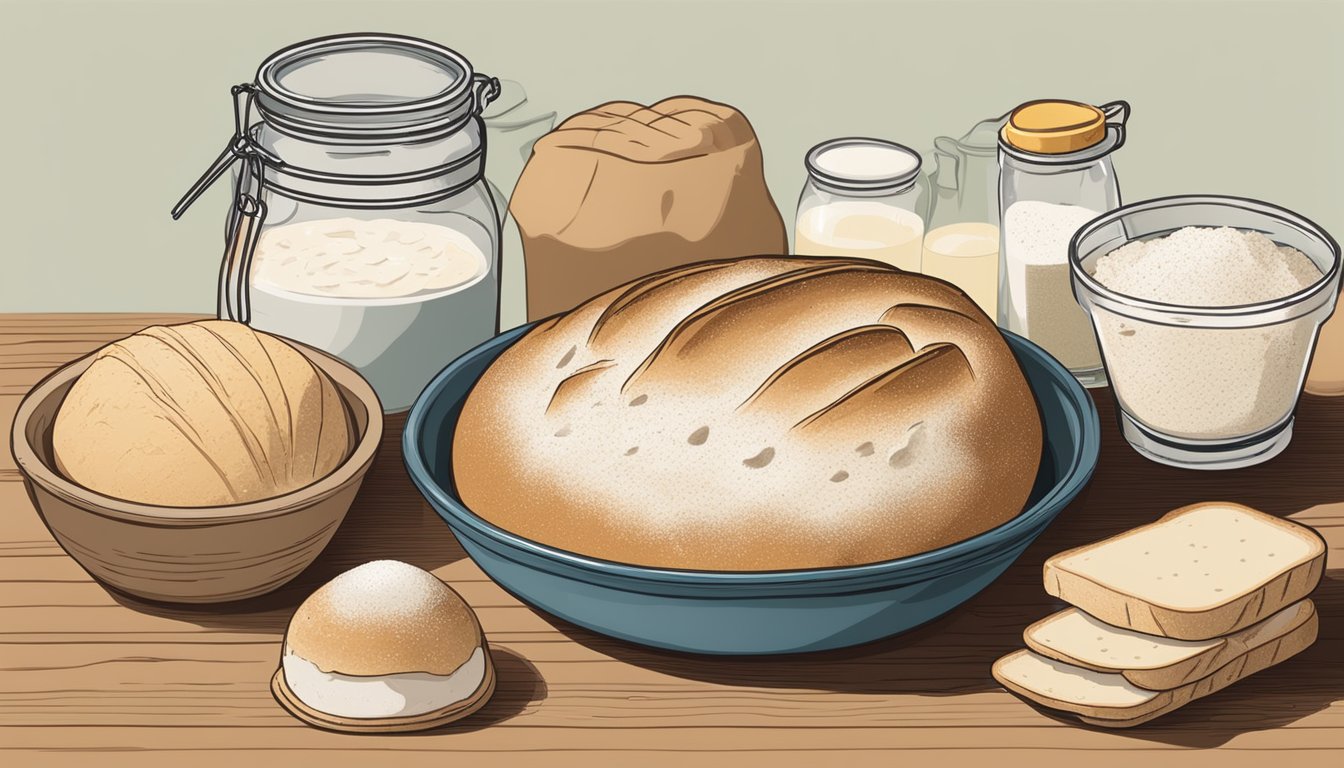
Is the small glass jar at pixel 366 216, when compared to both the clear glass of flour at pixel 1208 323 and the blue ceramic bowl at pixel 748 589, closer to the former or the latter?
the blue ceramic bowl at pixel 748 589

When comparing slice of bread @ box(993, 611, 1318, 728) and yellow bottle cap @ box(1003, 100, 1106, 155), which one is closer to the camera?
slice of bread @ box(993, 611, 1318, 728)

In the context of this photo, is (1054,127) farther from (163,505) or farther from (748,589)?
(163,505)

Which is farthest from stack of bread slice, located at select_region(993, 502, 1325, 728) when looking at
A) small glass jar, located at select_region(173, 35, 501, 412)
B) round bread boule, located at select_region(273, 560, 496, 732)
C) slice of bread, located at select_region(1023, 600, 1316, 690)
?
small glass jar, located at select_region(173, 35, 501, 412)

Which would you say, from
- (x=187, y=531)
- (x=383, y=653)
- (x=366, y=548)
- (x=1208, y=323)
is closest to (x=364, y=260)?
(x=366, y=548)

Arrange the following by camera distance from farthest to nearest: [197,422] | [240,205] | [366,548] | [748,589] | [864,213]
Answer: [864,213]
[240,205]
[366,548]
[197,422]
[748,589]

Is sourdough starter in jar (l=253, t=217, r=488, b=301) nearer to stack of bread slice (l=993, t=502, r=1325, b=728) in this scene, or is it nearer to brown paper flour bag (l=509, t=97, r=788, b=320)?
brown paper flour bag (l=509, t=97, r=788, b=320)

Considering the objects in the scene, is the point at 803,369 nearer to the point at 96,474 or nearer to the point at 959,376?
the point at 959,376
